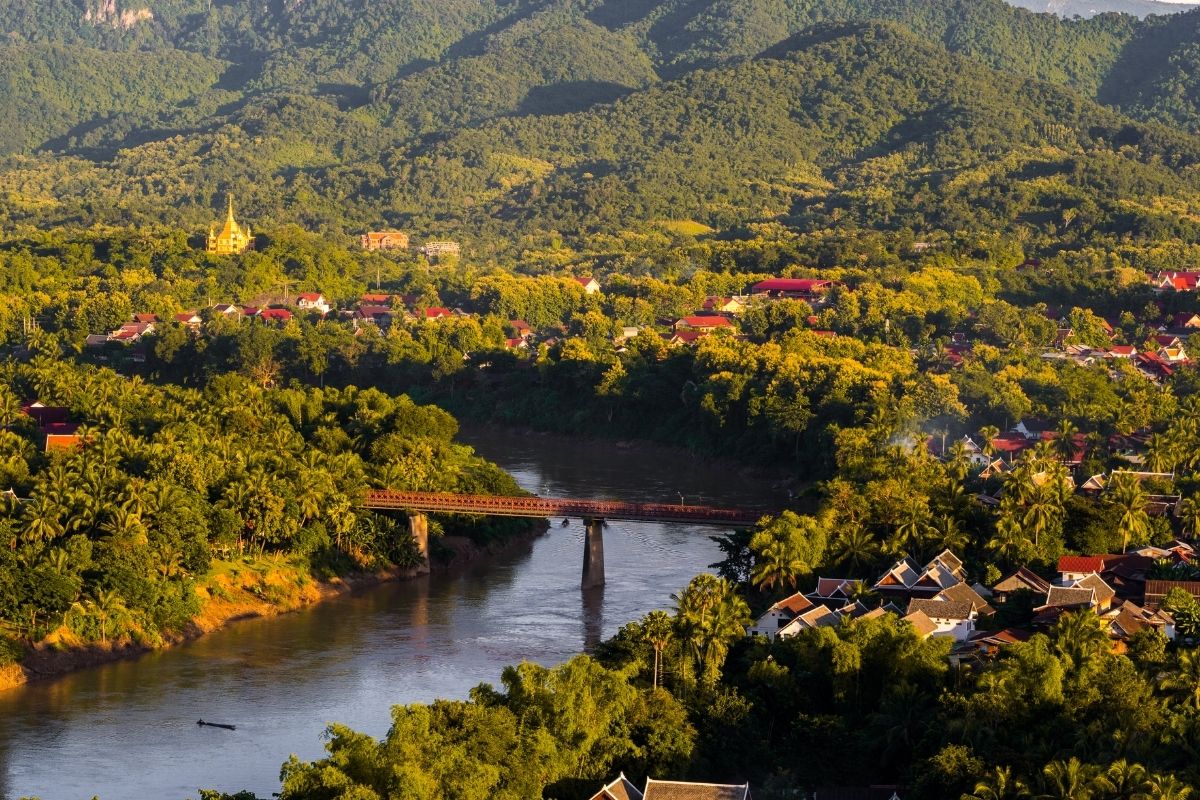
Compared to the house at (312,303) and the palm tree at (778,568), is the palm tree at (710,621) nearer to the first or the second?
the palm tree at (778,568)

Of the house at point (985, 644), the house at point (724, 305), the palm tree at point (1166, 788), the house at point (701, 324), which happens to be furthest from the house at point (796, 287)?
the palm tree at point (1166, 788)

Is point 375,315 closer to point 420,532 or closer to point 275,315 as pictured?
point 275,315

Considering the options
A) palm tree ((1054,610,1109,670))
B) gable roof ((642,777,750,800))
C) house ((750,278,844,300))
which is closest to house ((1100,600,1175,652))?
palm tree ((1054,610,1109,670))

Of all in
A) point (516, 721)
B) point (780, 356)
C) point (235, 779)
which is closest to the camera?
point (516, 721)

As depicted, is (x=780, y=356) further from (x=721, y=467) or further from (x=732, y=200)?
(x=732, y=200)

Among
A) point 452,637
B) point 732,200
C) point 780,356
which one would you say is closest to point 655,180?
point 732,200
